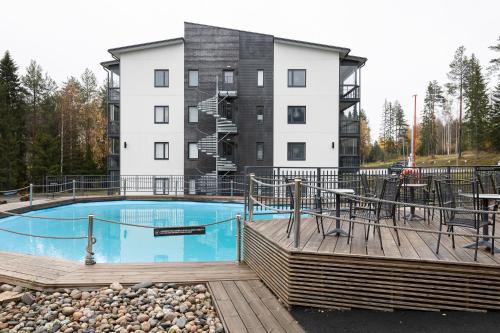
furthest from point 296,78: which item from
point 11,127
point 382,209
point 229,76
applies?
point 11,127

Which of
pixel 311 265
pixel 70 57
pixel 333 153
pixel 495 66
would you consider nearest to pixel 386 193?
pixel 311 265

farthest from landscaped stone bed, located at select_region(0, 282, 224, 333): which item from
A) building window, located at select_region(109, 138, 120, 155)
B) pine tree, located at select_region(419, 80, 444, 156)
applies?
pine tree, located at select_region(419, 80, 444, 156)

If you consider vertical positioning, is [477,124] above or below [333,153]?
above

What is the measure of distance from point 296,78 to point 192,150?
7.92 meters

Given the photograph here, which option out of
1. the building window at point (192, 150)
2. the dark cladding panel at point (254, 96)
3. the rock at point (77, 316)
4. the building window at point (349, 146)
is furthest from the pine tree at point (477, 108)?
the rock at point (77, 316)

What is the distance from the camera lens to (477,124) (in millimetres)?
39781

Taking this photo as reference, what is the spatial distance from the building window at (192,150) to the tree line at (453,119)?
29.4 meters

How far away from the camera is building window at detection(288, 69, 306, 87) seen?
21.9m

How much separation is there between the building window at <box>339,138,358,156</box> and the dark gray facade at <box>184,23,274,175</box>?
15.5 ft

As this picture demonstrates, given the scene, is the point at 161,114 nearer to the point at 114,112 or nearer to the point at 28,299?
the point at 114,112

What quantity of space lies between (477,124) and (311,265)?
43881mm

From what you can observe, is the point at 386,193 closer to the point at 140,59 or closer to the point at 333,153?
the point at 333,153

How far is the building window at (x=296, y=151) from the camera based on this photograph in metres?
21.9

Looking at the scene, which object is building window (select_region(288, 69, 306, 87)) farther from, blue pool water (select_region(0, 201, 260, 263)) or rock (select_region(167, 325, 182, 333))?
rock (select_region(167, 325, 182, 333))
